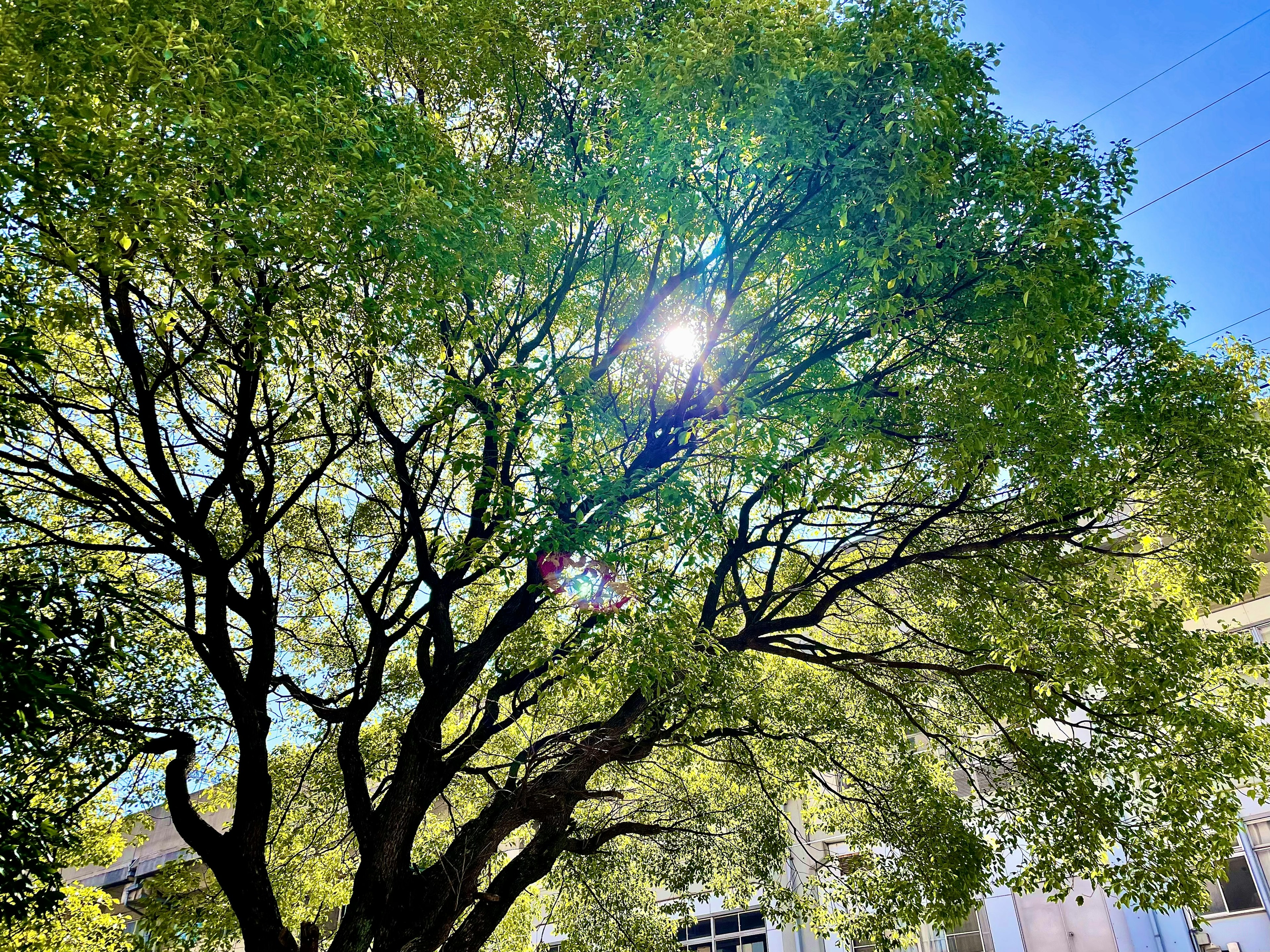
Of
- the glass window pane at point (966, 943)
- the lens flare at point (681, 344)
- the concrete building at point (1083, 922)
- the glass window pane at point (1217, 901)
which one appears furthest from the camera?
the glass window pane at point (966, 943)

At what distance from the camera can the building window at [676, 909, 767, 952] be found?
67.6ft

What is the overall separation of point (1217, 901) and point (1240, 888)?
19.8 inches

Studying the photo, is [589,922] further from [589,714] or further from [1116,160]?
[1116,160]

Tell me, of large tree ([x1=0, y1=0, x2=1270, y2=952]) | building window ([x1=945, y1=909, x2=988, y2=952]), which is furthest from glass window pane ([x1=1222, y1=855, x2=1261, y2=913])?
large tree ([x1=0, y1=0, x2=1270, y2=952])

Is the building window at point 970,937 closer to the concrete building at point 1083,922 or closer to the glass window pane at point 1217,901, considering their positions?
the concrete building at point 1083,922

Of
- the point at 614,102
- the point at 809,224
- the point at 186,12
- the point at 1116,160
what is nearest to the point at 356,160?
the point at 186,12

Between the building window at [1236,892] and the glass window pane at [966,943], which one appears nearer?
the building window at [1236,892]

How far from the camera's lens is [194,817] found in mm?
7875

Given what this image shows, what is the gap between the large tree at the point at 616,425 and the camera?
18.8ft

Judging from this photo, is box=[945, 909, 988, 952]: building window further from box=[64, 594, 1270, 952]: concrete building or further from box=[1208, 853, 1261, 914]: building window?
box=[1208, 853, 1261, 914]: building window

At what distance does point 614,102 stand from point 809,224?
2.31 meters

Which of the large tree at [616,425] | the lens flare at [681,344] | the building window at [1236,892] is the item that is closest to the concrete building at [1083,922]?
the building window at [1236,892]

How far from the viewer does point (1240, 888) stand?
1464cm

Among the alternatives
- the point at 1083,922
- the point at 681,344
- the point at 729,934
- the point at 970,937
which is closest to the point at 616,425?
the point at 681,344
